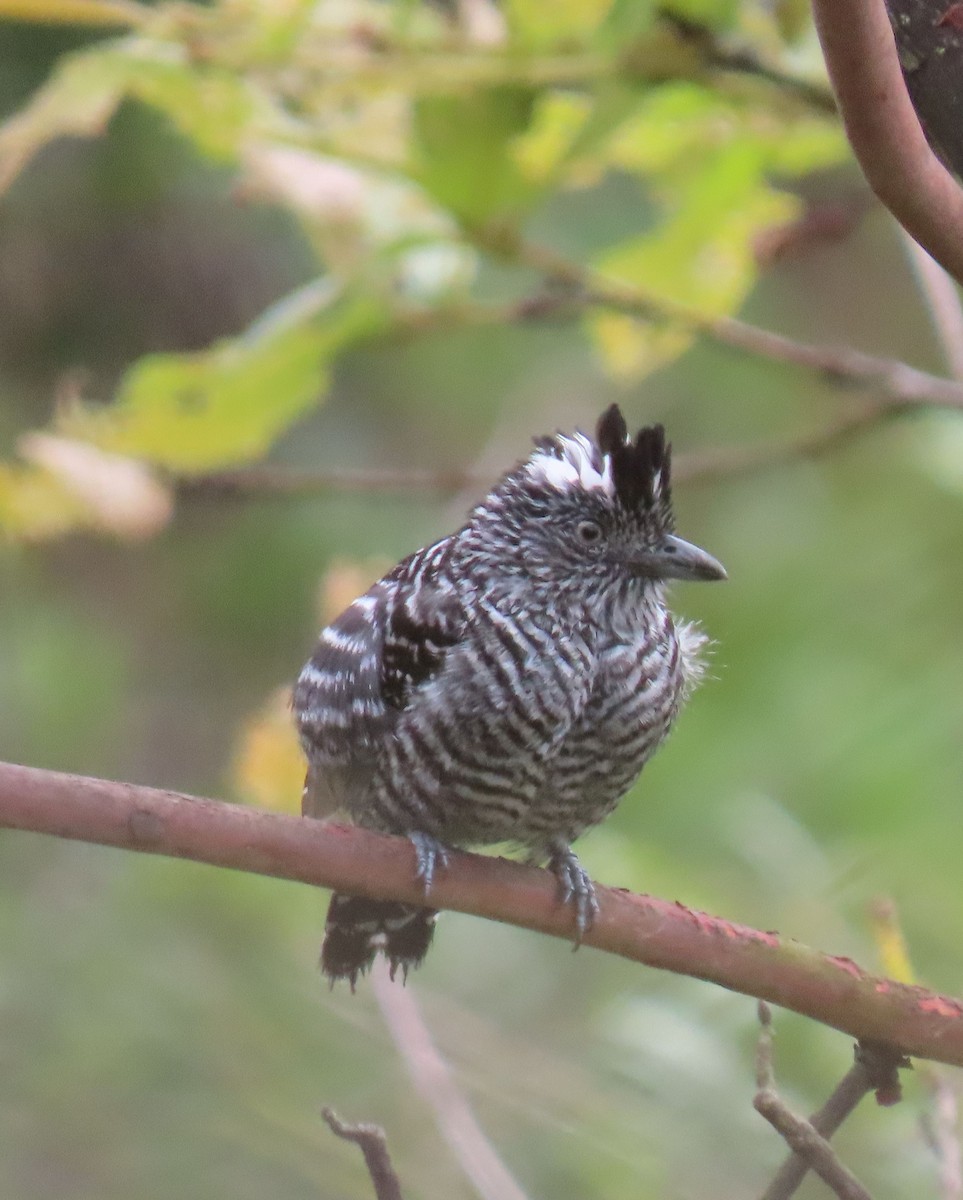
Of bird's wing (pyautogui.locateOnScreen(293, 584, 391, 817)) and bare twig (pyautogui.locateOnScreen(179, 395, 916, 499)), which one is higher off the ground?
bare twig (pyautogui.locateOnScreen(179, 395, 916, 499))

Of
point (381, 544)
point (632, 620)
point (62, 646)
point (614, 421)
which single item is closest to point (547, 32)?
point (614, 421)

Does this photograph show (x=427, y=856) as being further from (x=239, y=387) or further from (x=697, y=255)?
(x=697, y=255)

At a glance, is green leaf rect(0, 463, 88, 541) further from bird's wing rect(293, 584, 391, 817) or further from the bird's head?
the bird's head

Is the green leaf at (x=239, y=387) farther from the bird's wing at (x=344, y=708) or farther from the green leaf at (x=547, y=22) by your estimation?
the green leaf at (x=547, y=22)

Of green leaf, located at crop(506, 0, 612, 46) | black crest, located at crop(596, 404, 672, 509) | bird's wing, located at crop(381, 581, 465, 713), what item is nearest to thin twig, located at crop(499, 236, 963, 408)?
black crest, located at crop(596, 404, 672, 509)

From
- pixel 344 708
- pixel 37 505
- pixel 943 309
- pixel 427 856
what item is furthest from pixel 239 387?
pixel 943 309

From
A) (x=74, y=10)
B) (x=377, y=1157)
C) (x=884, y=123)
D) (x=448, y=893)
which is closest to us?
(x=884, y=123)
